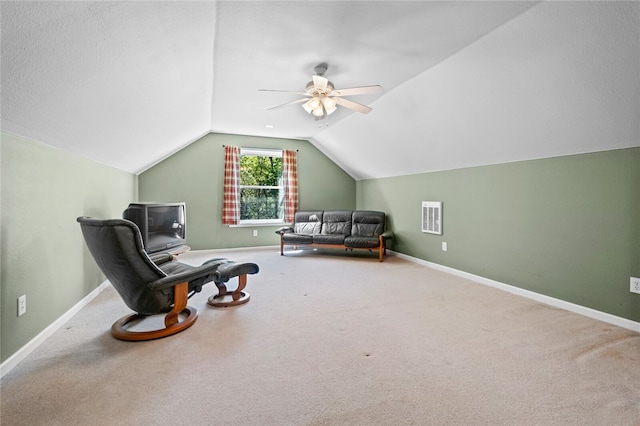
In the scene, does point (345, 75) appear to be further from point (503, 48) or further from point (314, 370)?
point (314, 370)

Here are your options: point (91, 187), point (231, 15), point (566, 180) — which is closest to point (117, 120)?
point (91, 187)

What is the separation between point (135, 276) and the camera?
2.29 metres

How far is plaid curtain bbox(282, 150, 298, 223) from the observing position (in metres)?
6.59

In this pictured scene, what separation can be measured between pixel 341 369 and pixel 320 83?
2429 millimetres

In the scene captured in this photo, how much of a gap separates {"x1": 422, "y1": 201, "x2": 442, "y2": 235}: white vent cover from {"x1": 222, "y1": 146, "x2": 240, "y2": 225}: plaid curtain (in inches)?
143

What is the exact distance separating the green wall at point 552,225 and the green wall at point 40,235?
15.4 ft

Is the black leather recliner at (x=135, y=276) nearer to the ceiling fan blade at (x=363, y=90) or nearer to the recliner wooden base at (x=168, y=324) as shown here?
the recliner wooden base at (x=168, y=324)

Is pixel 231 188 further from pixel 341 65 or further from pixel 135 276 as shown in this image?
pixel 135 276

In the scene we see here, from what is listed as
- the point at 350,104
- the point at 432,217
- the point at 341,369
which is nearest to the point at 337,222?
the point at 432,217

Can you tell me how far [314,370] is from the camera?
6.55 feet

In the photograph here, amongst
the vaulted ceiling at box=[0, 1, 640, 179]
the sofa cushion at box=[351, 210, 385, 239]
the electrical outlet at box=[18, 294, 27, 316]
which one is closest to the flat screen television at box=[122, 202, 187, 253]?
the vaulted ceiling at box=[0, 1, 640, 179]

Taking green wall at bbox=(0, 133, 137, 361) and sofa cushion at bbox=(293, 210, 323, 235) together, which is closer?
green wall at bbox=(0, 133, 137, 361)

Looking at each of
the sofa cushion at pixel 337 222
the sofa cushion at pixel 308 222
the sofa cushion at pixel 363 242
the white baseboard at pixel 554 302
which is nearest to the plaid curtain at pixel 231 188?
the sofa cushion at pixel 308 222

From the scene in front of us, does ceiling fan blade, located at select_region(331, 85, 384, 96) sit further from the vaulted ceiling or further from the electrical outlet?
the electrical outlet
